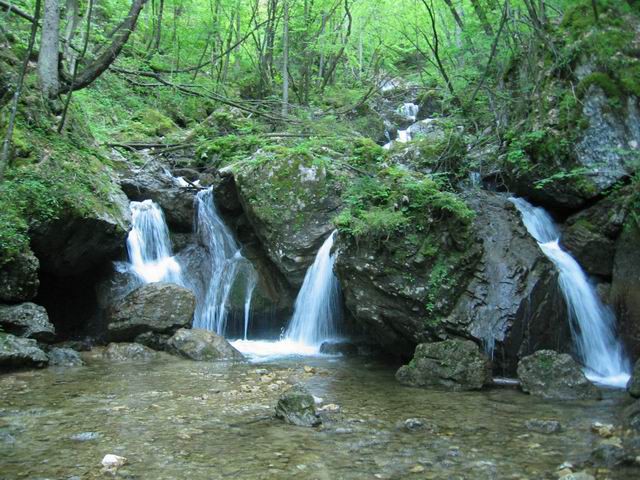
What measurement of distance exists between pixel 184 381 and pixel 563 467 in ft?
15.2

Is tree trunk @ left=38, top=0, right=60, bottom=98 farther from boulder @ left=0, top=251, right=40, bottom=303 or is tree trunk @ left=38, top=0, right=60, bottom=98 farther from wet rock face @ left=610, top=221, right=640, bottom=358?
wet rock face @ left=610, top=221, right=640, bottom=358

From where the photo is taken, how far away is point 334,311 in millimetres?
10555

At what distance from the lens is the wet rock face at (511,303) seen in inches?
309

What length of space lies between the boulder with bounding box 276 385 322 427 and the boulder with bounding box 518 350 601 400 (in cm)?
298

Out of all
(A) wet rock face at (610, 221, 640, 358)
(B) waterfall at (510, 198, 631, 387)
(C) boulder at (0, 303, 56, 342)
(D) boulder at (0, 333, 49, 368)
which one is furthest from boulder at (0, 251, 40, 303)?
(A) wet rock face at (610, 221, 640, 358)

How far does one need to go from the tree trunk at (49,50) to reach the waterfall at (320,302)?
5.71 m

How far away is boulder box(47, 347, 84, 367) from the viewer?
Answer: 7.88m

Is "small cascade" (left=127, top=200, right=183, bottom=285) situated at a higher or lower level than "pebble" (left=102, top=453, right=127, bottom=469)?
higher

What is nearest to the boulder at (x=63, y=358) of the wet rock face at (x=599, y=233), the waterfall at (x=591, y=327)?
the waterfall at (x=591, y=327)

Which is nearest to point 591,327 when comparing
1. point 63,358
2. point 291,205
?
point 291,205

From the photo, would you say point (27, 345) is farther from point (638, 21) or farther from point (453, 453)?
point (638, 21)

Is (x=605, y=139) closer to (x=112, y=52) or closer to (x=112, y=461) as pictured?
(x=112, y=52)

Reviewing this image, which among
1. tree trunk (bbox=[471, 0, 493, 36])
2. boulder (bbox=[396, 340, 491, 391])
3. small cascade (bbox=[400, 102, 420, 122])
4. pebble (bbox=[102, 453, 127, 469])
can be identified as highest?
small cascade (bbox=[400, 102, 420, 122])

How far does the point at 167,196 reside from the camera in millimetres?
12422
